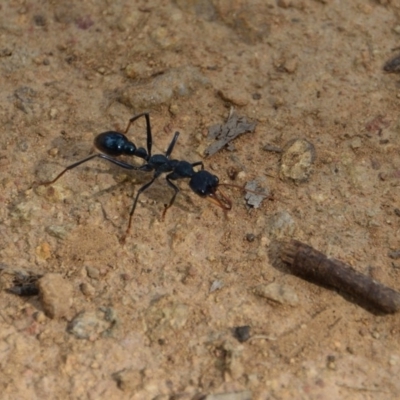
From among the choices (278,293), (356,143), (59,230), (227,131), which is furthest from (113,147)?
(356,143)

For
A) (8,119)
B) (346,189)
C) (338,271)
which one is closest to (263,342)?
(338,271)

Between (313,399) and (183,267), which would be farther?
(183,267)

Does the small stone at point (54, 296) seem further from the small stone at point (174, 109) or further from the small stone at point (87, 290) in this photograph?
the small stone at point (174, 109)

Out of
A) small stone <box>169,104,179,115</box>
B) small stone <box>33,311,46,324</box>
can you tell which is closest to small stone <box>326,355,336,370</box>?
small stone <box>33,311,46,324</box>

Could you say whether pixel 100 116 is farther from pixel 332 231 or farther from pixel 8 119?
pixel 332 231

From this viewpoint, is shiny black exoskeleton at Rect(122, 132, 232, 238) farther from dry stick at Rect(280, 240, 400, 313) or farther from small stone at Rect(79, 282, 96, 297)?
dry stick at Rect(280, 240, 400, 313)

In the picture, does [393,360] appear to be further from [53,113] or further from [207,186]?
[53,113]

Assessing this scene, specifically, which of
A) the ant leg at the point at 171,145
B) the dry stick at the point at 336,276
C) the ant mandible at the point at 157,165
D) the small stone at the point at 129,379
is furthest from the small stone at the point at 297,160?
the small stone at the point at 129,379
